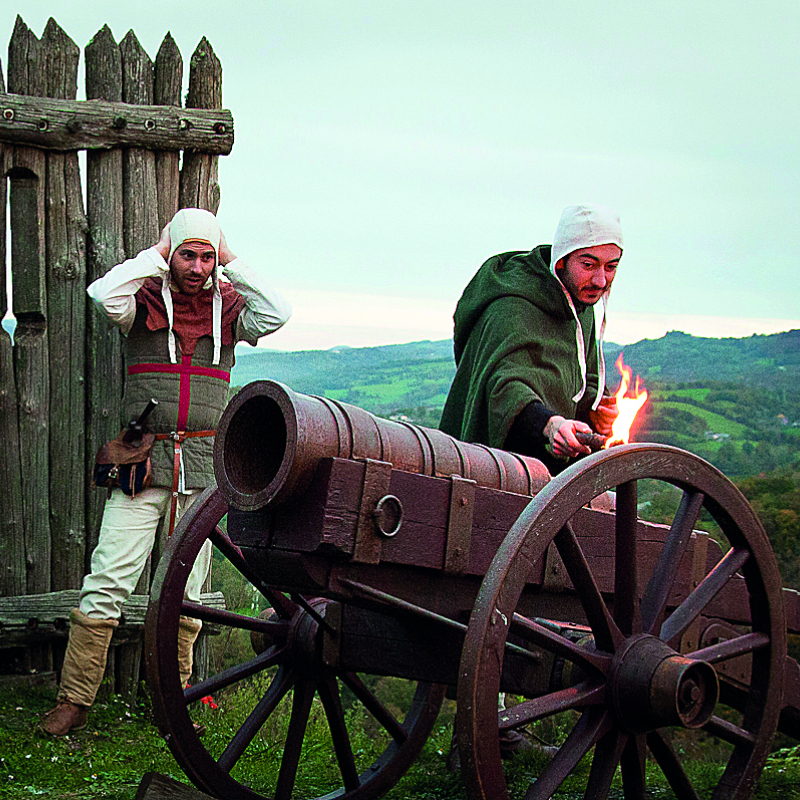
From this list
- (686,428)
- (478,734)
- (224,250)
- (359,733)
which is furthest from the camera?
(686,428)

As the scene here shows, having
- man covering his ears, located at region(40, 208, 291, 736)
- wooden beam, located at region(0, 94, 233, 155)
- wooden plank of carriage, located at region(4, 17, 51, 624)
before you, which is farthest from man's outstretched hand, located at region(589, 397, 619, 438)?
wooden plank of carriage, located at region(4, 17, 51, 624)

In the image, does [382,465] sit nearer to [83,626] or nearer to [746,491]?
[83,626]

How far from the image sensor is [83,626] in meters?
5.38

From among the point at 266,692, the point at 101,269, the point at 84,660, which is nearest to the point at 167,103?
the point at 101,269

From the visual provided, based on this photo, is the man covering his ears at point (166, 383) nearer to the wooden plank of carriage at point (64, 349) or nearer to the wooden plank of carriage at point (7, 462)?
the wooden plank of carriage at point (64, 349)

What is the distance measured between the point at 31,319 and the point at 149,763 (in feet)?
7.84

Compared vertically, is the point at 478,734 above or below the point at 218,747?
above

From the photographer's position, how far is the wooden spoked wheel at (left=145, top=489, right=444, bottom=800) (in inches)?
145

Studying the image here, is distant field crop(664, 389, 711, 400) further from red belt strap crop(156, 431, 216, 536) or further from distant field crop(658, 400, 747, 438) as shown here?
red belt strap crop(156, 431, 216, 536)

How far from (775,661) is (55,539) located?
12.6ft

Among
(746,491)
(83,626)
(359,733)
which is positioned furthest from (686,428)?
(83,626)

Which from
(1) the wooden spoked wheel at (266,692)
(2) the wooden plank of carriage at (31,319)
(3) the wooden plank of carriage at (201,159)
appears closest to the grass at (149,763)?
(1) the wooden spoked wheel at (266,692)

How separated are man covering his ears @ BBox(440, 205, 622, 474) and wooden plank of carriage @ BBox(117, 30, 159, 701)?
7.06ft

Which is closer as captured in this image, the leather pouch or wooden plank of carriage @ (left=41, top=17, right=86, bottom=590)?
the leather pouch
